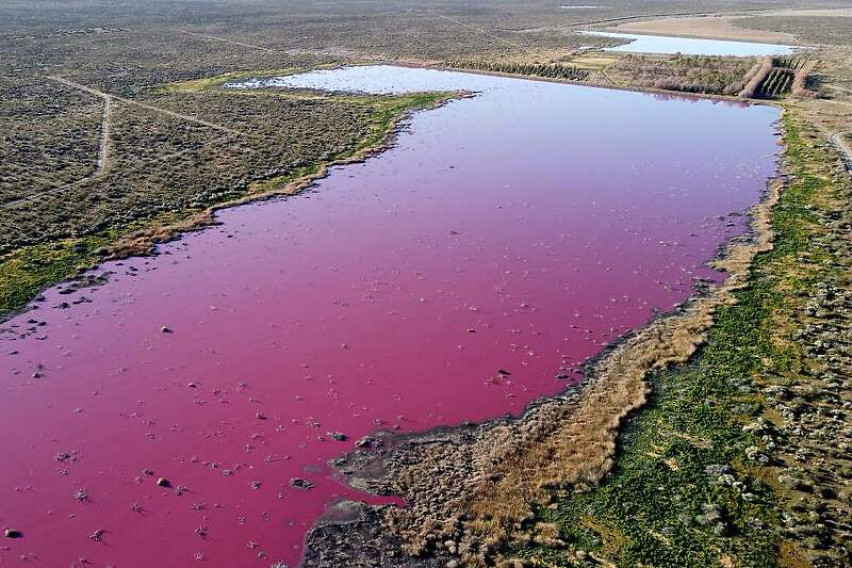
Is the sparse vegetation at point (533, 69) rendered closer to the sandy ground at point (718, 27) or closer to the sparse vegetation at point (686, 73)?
the sparse vegetation at point (686, 73)

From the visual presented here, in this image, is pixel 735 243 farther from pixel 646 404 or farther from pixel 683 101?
pixel 683 101

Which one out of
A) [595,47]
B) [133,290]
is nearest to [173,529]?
[133,290]

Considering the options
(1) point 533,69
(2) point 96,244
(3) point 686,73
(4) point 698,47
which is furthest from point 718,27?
(2) point 96,244

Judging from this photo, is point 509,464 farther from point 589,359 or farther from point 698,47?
point 698,47

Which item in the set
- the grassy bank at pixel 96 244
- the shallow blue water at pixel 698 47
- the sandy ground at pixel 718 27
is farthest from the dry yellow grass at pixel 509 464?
the sandy ground at pixel 718 27

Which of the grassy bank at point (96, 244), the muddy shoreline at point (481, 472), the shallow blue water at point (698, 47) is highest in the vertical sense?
the shallow blue water at point (698, 47)

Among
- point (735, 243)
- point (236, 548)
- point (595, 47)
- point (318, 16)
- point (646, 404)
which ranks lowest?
point (236, 548)
